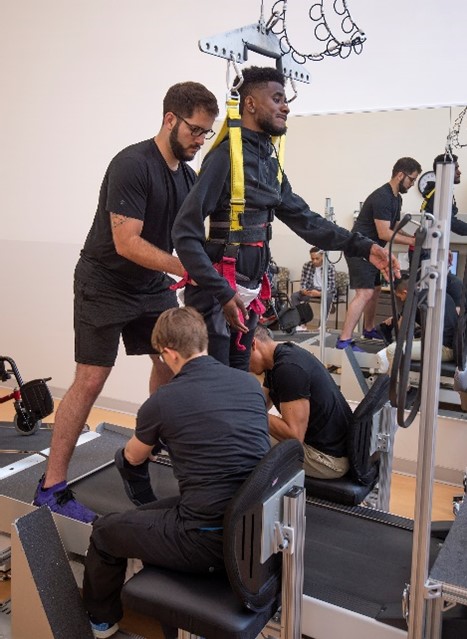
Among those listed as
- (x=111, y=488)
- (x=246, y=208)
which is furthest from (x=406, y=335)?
(x=111, y=488)

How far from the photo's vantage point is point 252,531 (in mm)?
1767

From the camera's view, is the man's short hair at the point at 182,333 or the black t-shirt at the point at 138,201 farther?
the black t-shirt at the point at 138,201

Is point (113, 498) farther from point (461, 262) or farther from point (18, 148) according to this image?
point (18, 148)

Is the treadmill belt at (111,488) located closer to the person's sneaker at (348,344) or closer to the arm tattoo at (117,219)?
the arm tattoo at (117,219)

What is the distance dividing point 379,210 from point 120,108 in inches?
74.2

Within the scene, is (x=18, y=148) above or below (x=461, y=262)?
above

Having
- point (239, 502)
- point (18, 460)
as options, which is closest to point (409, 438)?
point (18, 460)

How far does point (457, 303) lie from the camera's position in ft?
11.9

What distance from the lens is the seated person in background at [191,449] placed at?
189cm

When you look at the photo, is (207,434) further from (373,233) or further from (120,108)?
(120,108)

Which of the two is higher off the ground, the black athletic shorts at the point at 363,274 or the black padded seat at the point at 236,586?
the black athletic shorts at the point at 363,274

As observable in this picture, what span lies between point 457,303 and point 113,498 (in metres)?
2.04

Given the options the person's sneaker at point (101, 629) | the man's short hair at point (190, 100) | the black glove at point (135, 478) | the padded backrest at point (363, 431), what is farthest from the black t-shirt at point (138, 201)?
the person's sneaker at point (101, 629)

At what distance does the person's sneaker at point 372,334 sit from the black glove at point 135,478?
1.97m
